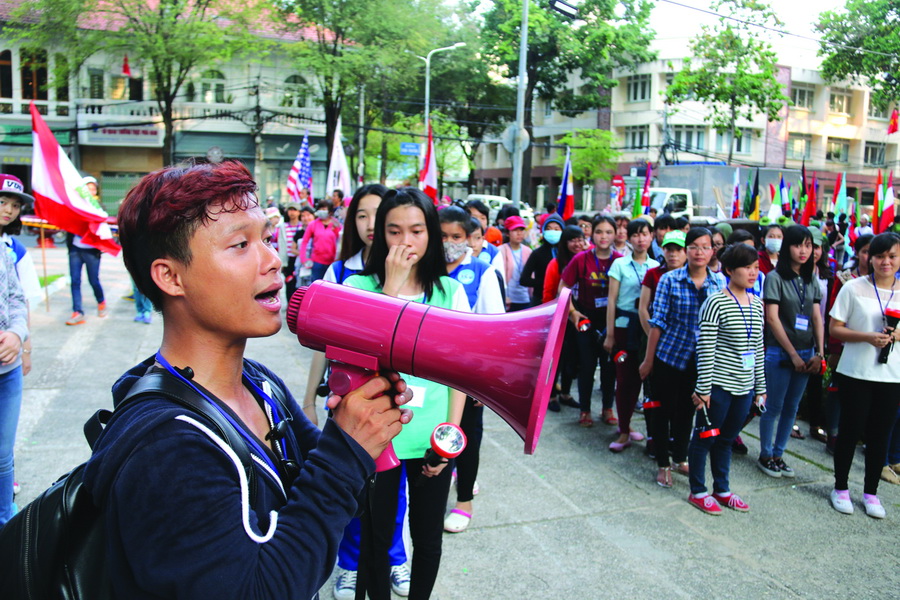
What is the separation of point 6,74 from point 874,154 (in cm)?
4346

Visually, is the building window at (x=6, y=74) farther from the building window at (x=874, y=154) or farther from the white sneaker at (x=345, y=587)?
the building window at (x=874, y=154)

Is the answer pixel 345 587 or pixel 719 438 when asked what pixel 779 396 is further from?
pixel 345 587

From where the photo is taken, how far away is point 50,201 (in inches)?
292

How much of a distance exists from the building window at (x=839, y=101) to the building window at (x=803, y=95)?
3.43 ft

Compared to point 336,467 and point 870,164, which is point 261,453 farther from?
point 870,164

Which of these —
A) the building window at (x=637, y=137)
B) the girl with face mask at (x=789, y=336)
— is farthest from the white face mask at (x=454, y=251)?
the building window at (x=637, y=137)

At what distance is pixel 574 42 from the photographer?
3303 cm

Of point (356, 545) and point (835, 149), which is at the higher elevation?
point (835, 149)

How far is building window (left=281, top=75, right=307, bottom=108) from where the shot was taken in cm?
2923

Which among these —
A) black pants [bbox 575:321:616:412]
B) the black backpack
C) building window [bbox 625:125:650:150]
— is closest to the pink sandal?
black pants [bbox 575:321:616:412]

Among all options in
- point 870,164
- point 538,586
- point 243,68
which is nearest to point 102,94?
point 243,68

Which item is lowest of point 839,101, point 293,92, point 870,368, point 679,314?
point 870,368

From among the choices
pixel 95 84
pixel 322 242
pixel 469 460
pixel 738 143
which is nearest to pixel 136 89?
pixel 95 84

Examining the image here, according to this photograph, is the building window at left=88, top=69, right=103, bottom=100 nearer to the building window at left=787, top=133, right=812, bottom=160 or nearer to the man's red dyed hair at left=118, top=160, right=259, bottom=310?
the man's red dyed hair at left=118, top=160, right=259, bottom=310
